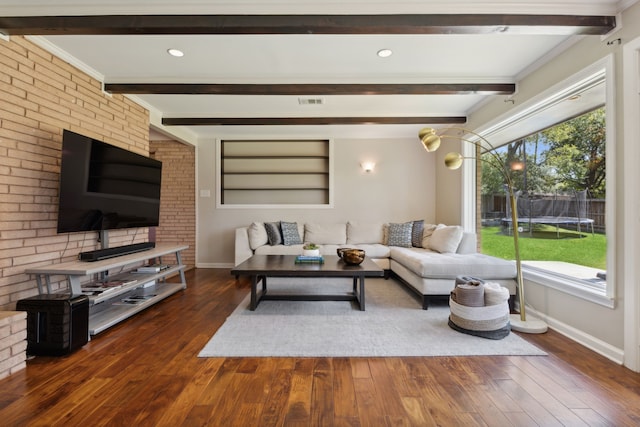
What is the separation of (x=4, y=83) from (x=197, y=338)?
2473mm

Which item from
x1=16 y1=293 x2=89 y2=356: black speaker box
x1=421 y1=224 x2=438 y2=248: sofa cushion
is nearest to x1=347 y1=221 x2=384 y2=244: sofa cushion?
x1=421 y1=224 x2=438 y2=248: sofa cushion

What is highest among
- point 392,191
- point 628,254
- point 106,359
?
point 392,191

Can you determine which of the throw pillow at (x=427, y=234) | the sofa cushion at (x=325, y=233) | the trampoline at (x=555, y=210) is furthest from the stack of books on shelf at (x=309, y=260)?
the trampoline at (x=555, y=210)

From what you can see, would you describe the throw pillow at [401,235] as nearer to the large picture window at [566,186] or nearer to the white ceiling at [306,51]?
the large picture window at [566,186]

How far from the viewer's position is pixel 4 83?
7.34 feet

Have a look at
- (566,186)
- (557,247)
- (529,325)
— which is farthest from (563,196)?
(529,325)

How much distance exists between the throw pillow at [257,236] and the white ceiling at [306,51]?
6.46 ft

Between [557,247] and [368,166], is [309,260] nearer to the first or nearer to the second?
[557,247]

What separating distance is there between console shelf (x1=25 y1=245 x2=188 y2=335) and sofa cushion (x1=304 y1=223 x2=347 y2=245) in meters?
2.13

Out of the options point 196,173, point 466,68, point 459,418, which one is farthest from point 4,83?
point 466,68

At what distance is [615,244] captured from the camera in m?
2.06

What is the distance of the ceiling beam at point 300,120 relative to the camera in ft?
14.3

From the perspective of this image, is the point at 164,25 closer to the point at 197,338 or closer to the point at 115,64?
the point at 115,64

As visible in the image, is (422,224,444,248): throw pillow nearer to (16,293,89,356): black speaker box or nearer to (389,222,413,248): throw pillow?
(389,222,413,248): throw pillow
